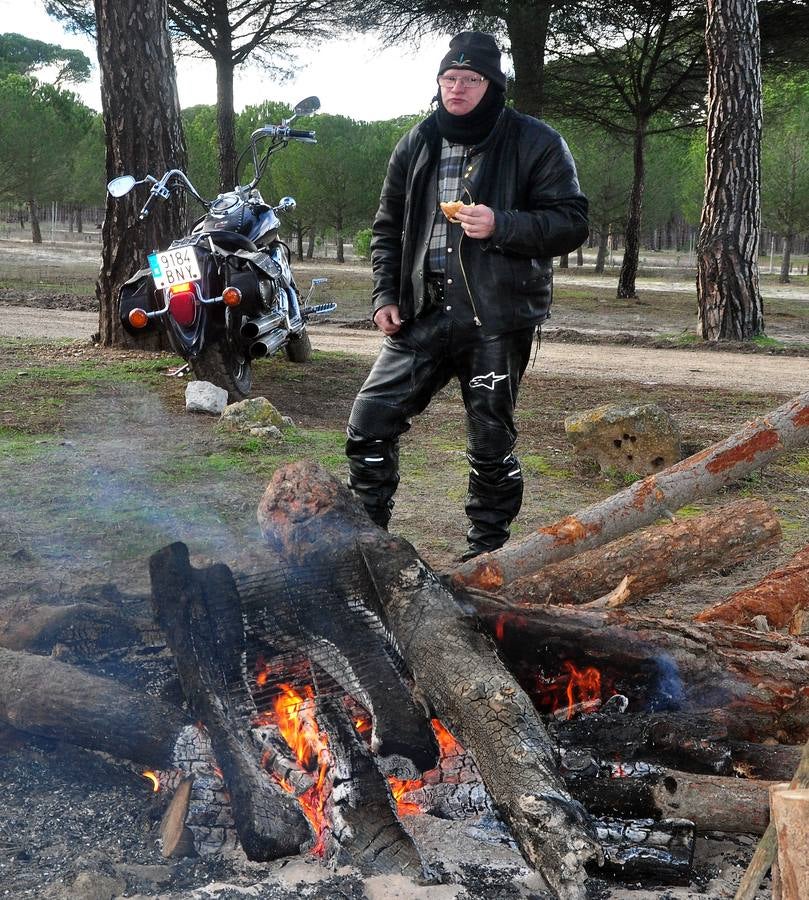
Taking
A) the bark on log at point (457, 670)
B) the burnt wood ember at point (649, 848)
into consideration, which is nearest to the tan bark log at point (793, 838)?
the bark on log at point (457, 670)

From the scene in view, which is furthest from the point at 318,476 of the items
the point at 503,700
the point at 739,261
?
the point at 739,261

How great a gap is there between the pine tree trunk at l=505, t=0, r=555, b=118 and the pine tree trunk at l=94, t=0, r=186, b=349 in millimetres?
10623

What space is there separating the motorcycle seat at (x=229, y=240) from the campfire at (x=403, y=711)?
15.0 ft

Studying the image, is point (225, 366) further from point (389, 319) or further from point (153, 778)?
point (153, 778)

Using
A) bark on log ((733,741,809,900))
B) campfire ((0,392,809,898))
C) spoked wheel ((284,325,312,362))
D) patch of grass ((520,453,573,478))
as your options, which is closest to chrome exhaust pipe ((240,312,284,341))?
spoked wheel ((284,325,312,362))

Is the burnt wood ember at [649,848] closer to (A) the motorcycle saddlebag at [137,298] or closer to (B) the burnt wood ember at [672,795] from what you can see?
(B) the burnt wood ember at [672,795]

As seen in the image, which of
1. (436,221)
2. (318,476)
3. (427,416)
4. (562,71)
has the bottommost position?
(427,416)

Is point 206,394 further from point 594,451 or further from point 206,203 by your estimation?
point 594,451

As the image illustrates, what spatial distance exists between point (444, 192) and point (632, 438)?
2.65 m

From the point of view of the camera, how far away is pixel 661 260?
52.7 m

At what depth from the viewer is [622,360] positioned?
11.8 m

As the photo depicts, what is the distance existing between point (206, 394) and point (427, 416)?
1.74 metres

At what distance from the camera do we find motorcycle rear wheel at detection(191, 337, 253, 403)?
26.1 ft

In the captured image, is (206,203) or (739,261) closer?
(206,203)
